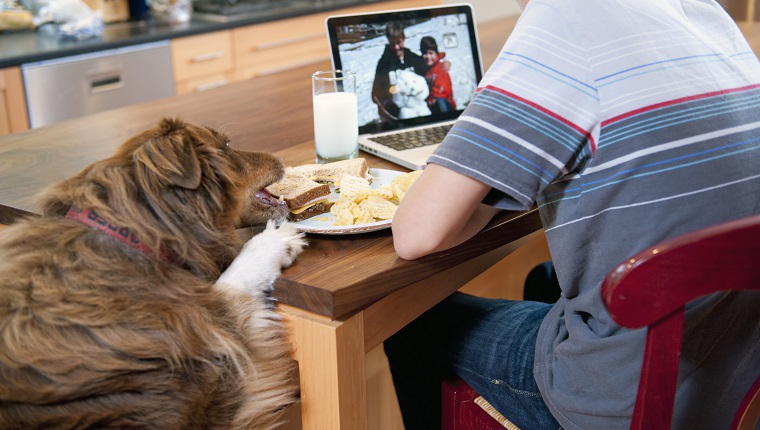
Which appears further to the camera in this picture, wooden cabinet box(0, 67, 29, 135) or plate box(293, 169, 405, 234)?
wooden cabinet box(0, 67, 29, 135)

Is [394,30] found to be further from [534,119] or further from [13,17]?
[13,17]

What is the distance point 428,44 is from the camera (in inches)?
76.4

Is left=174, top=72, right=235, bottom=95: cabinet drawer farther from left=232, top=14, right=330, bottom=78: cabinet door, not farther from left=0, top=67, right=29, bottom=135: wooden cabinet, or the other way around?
left=0, top=67, right=29, bottom=135: wooden cabinet

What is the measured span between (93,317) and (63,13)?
9.67 ft

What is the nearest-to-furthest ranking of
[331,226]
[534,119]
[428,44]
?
[534,119] < [331,226] < [428,44]

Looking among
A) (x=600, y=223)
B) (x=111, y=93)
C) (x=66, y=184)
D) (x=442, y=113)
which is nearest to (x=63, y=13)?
(x=111, y=93)

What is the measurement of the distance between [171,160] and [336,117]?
1.70 ft

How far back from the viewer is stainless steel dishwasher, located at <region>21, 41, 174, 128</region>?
3.29m

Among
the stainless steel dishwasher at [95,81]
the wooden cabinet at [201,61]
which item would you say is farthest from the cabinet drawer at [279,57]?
the stainless steel dishwasher at [95,81]

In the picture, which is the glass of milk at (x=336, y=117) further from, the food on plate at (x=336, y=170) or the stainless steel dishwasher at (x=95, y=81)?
the stainless steel dishwasher at (x=95, y=81)

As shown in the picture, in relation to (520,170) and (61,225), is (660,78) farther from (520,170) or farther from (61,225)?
(61,225)

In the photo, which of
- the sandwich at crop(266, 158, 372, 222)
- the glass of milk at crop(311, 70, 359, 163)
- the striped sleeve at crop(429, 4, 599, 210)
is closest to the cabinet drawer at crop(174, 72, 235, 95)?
the glass of milk at crop(311, 70, 359, 163)

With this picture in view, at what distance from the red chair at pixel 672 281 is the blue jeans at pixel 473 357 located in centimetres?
56

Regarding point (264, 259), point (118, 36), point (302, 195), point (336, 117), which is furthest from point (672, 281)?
point (118, 36)
